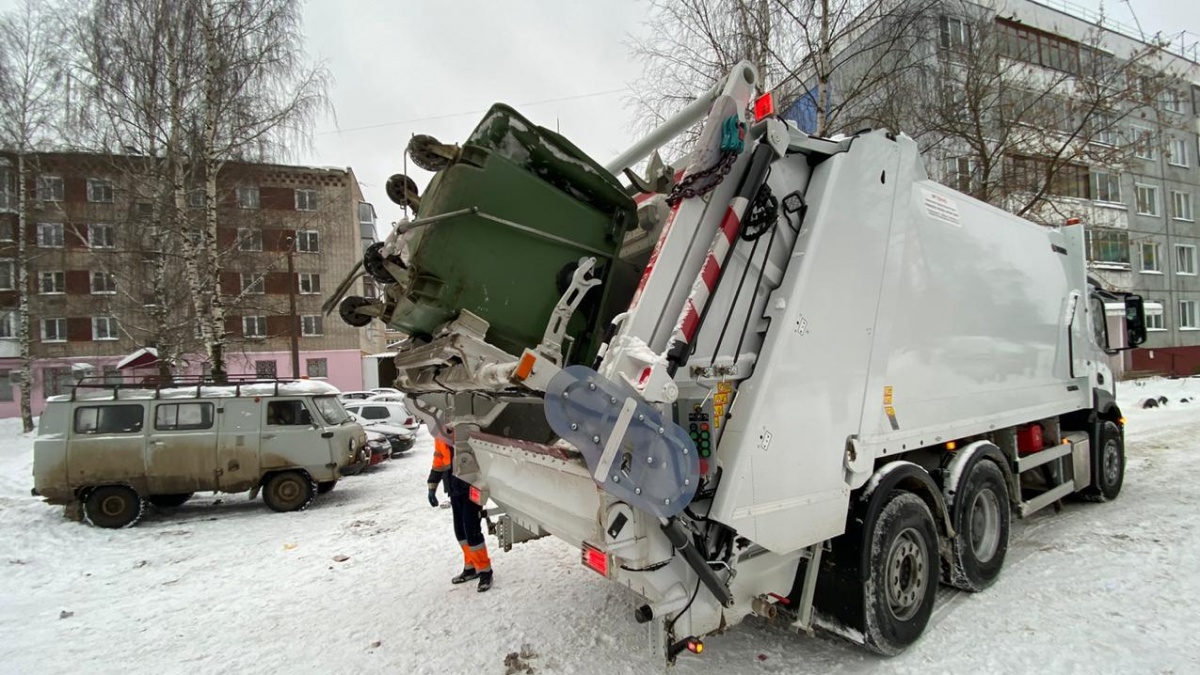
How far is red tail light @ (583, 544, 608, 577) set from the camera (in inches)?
111

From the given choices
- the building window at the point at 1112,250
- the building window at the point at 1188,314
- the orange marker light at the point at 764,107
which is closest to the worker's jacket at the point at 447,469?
the orange marker light at the point at 764,107

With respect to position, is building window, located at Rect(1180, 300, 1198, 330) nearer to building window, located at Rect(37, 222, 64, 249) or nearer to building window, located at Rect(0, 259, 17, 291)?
building window, located at Rect(0, 259, 17, 291)

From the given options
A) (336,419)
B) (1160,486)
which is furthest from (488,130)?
(1160,486)

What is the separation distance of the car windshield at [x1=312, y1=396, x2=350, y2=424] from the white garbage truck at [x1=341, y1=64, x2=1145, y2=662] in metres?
6.25

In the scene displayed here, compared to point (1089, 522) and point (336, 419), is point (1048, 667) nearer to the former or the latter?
point (1089, 522)

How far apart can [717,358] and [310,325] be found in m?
31.9

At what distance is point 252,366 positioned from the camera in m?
25.6

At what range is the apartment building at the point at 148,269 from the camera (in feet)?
50.3

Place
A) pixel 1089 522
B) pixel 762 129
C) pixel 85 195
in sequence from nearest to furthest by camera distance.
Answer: pixel 762 129 → pixel 1089 522 → pixel 85 195

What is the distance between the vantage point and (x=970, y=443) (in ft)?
14.3

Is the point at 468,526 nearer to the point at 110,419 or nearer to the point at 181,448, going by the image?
the point at 181,448

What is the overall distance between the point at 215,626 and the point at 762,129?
16.5ft

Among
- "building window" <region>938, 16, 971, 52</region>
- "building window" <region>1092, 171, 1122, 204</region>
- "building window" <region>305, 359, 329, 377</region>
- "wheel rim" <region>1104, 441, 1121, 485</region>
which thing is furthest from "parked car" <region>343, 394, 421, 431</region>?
"building window" <region>1092, 171, 1122, 204</region>

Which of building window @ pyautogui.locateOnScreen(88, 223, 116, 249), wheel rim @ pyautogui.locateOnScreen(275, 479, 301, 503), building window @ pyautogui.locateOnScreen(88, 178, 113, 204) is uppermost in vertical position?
building window @ pyautogui.locateOnScreen(88, 178, 113, 204)
